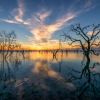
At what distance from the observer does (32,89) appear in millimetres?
19266

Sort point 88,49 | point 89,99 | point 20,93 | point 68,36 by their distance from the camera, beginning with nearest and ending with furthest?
point 89,99
point 20,93
point 88,49
point 68,36

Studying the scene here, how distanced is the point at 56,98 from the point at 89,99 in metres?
2.62

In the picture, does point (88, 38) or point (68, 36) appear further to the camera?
point (68, 36)

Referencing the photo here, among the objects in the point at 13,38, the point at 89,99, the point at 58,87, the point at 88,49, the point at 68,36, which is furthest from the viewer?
the point at 13,38

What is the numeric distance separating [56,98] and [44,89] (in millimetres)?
3328

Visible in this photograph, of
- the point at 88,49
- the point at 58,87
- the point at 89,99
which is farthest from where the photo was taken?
the point at 88,49

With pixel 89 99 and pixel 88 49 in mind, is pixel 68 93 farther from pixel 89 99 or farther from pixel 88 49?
pixel 88 49

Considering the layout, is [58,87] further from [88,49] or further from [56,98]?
[88,49]

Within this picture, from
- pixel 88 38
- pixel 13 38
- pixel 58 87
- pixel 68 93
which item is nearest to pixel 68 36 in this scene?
pixel 88 38

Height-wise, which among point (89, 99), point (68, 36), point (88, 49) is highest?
point (68, 36)

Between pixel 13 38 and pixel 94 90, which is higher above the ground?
pixel 13 38

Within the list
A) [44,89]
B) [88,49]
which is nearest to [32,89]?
[44,89]

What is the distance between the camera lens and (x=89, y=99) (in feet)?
52.4

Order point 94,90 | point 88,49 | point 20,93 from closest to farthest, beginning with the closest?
point 20,93 → point 94,90 → point 88,49
